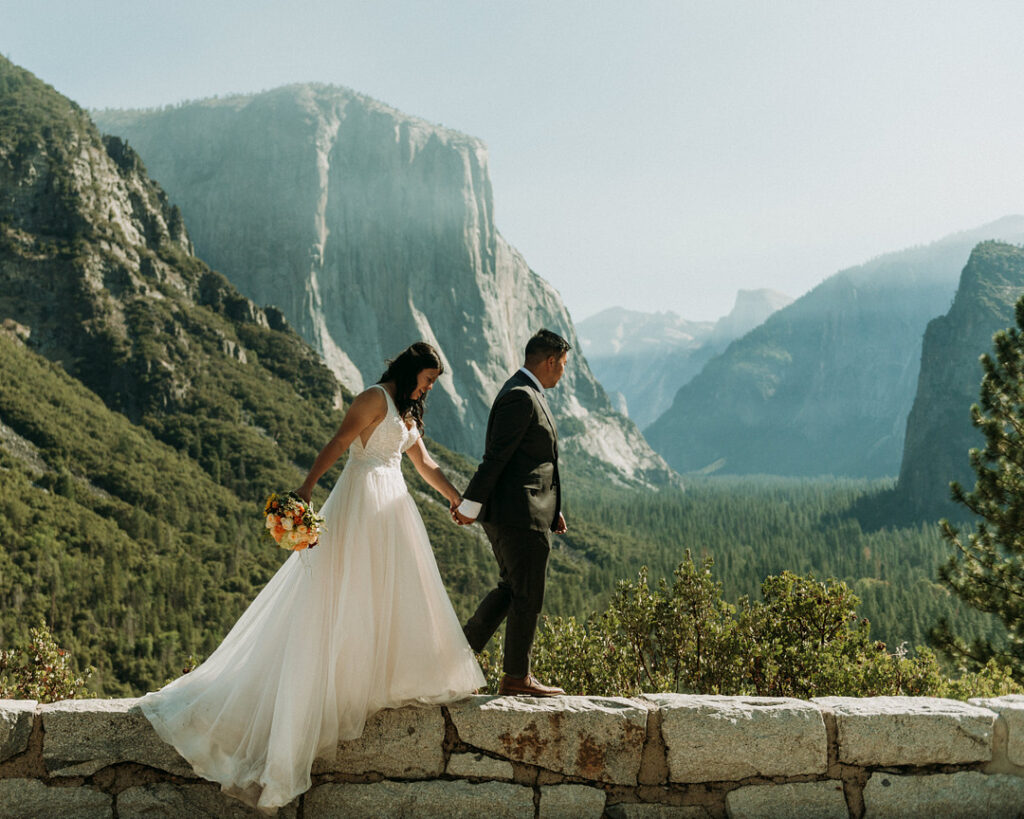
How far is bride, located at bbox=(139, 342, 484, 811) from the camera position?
14.0ft

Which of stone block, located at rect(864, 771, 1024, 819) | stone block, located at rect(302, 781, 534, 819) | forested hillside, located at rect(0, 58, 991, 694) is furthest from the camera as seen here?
forested hillside, located at rect(0, 58, 991, 694)

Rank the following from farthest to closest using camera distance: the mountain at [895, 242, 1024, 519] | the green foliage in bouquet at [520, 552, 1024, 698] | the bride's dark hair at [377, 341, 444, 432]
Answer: the mountain at [895, 242, 1024, 519] < the green foliage in bouquet at [520, 552, 1024, 698] < the bride's dark hair at [377, 341, 444, 432]

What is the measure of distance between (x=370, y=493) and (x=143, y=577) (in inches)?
3224

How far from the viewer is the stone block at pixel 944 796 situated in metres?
4.53

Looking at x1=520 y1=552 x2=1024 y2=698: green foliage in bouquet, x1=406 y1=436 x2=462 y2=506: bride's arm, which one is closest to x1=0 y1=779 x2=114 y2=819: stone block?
x1=406 y1=436 x2=462 y2=506: bride's arm

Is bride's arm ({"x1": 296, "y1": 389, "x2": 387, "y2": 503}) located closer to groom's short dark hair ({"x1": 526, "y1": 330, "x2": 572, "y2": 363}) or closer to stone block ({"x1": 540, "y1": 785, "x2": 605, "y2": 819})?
groom's short dark hair ({"x1": 526, "y1": 330, "x2": 572, "y2": 363})

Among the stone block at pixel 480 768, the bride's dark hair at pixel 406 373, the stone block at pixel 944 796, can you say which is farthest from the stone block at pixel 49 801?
the stone block at pixel 944 796

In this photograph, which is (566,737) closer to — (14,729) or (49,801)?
(49,801)

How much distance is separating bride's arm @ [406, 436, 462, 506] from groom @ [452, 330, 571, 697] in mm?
241

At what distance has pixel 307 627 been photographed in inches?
177

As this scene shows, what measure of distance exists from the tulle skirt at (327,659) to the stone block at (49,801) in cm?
50

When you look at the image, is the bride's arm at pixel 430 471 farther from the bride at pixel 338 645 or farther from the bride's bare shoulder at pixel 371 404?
the bride's bare shoulder at pixel 371 404

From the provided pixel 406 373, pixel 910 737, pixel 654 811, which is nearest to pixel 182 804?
pixel 654 811

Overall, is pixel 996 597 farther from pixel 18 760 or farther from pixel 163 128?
pixel 163 128
